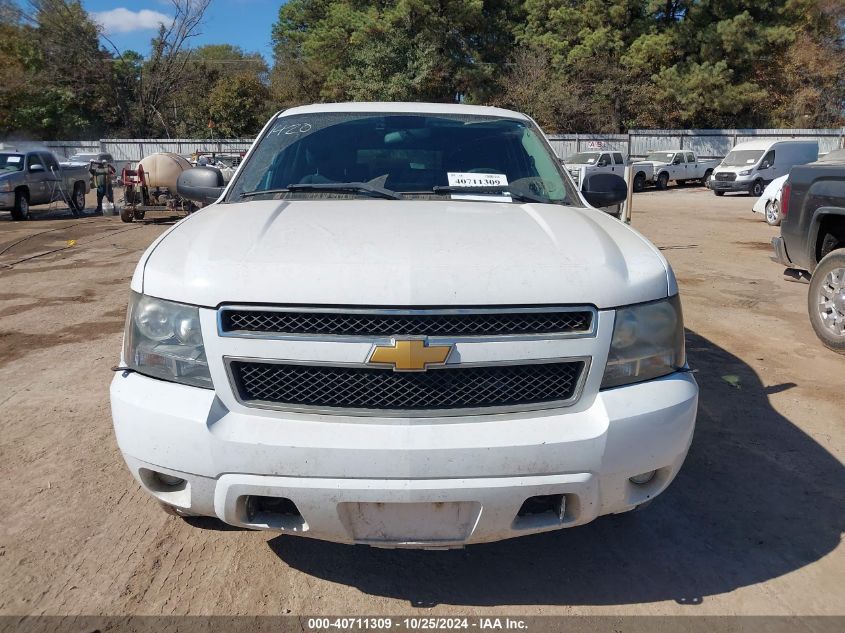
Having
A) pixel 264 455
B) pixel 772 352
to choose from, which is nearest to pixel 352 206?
pixel 264 455

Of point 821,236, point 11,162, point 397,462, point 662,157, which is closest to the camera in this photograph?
point 397,462

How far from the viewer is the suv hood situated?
2090 millimetres

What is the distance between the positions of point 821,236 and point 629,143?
32.6 metres

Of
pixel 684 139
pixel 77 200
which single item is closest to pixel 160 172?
pixel 77 200

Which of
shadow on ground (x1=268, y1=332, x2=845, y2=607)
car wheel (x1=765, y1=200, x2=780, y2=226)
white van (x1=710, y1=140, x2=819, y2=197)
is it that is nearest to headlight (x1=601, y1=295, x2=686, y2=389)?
shadow on ground (x1=268, y1=332, x2=845, y2=607)

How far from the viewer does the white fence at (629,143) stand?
35.4 m

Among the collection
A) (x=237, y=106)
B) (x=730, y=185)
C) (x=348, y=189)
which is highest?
(x=237, y=106)

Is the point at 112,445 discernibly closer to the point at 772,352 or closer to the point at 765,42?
the point at 772,352

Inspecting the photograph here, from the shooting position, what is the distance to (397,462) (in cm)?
202

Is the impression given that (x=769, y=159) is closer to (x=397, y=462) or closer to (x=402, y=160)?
(x=402, y=160)

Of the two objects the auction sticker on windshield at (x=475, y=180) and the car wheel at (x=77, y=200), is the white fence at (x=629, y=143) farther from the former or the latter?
the auction sticker on windshield at (x=475, y=180)

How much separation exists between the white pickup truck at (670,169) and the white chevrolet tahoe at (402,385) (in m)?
27.3

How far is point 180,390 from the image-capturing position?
217cm

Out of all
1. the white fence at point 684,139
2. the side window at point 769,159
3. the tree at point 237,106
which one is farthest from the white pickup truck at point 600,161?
the tree at point 237,106
